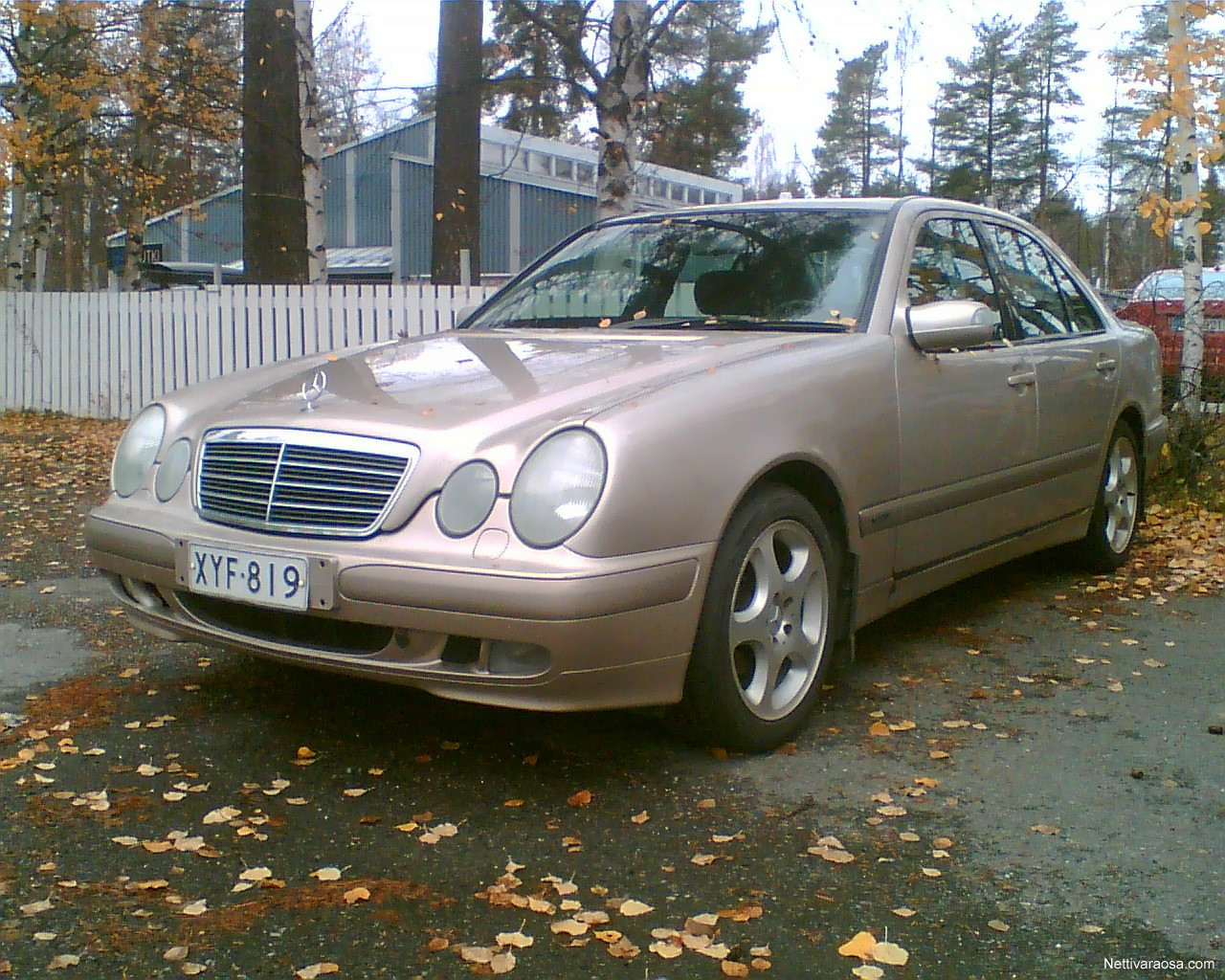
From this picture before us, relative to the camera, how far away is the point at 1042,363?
4961mm

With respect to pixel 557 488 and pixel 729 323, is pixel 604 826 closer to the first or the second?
pixel 557 488

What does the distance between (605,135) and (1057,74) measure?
40.7 m

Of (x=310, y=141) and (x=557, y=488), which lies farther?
(x=310, y=141)

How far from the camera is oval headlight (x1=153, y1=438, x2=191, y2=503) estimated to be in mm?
3568

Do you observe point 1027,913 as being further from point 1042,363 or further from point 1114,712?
point 1042,363

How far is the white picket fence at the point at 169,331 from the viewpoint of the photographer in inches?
451

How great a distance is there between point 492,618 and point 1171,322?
7.72 m

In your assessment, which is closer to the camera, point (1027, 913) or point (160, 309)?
point (1027, 913)

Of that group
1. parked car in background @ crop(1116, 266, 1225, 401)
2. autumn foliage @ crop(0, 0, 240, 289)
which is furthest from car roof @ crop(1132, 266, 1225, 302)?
autumn foliage @ crop(0, 0, 240, 289)

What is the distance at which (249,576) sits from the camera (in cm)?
322

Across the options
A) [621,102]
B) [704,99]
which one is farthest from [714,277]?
[704,99]

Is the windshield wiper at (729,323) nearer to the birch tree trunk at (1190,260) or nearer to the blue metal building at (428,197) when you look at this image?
the birch tree trunk at (1190,260)

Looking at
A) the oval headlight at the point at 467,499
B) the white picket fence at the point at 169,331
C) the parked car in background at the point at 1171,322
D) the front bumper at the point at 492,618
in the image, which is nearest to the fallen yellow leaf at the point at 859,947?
the front bumper at the point at 492,618

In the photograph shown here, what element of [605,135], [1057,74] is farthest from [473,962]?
[1057,74]
